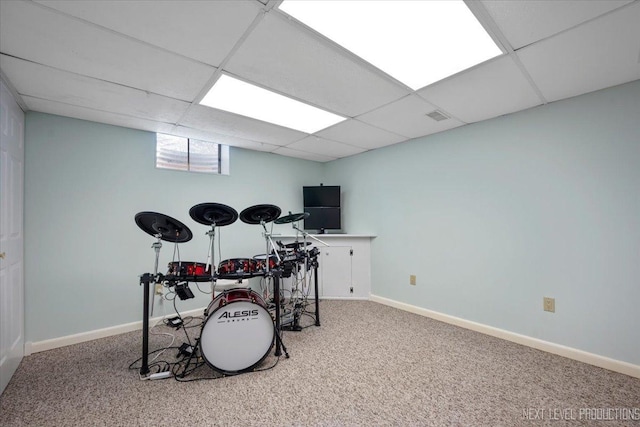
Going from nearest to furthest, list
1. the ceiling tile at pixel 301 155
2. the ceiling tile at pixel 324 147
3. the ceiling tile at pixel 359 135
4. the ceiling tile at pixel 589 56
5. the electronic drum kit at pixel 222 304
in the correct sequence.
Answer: the ceiling tile at pixel 589 56, the electronic drum kit at pixel 222 304, the ceiling tile at pixel 359 135, the ceiling tile at pixel 324 147, the ceiling tile at pixel 301 155

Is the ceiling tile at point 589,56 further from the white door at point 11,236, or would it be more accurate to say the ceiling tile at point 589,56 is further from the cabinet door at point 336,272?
the white door at point 11,236

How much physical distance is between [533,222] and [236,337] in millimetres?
2903

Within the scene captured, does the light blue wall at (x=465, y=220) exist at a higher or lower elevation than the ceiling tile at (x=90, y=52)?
lower

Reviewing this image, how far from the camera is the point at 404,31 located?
4.92ft

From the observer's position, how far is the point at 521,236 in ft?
8.49

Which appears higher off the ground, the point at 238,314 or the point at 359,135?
the point at 359,135

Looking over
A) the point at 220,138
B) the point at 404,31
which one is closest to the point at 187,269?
the point at 220,138

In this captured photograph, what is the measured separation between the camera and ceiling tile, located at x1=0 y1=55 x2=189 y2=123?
1836 millimetres

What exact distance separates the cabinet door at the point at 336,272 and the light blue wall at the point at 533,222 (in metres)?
0.69

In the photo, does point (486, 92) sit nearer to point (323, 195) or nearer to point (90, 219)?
point (323, 195)

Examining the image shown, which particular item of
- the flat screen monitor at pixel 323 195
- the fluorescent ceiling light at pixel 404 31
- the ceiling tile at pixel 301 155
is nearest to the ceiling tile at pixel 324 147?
the ceiling tile at pixel 301 155

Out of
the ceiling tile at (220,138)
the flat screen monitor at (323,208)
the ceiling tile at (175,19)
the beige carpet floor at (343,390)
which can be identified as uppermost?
the ceiling tile at (175,19)

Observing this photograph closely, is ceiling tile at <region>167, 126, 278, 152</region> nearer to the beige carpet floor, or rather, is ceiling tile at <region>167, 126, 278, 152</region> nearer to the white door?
the white door

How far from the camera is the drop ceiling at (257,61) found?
53.2 inches
